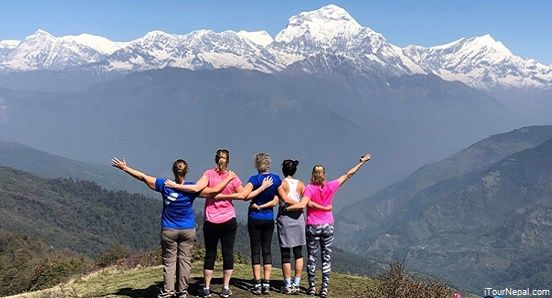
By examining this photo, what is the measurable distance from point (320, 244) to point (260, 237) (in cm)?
165

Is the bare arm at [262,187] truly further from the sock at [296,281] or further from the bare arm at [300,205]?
the sock at [296,281]

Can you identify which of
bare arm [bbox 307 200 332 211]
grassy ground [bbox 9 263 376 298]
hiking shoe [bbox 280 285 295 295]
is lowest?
grassy ground [bbox 9 263 376 298]

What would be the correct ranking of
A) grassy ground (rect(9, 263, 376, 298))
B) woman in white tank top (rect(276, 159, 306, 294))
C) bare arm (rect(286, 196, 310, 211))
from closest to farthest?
bare arm (rect(286, 196, 310, 211))
woman in white tank top (rect(276, 159, 306, 294))
grassy ground (rect(9, 263, 376, 298))

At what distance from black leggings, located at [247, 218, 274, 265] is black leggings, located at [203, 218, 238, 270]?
1.78 feet

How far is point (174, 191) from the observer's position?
11.8 meters

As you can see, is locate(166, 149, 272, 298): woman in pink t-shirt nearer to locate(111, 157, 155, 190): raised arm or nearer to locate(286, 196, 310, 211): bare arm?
locate(286, 196, 310, 211): bare arm

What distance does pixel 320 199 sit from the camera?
13.3 metres

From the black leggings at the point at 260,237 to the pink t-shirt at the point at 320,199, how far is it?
40.6 inches

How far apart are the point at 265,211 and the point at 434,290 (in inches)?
161

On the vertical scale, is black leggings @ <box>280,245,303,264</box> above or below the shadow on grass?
above

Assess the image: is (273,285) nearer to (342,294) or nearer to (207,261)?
(342,294)

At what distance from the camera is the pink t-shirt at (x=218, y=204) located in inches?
477

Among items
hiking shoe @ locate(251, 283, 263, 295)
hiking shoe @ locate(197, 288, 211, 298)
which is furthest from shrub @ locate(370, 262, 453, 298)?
hiking shoe @ locate(197, 288, 211, 298)

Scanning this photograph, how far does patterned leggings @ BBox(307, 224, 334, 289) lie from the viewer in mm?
13312
